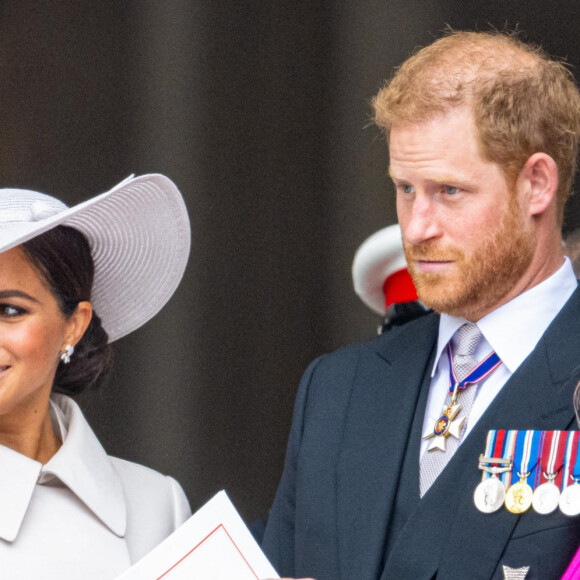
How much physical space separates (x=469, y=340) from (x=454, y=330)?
52 millimetres

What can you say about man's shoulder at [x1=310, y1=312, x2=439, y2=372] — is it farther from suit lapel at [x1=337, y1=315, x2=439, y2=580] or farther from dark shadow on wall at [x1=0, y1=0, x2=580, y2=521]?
dark shadow on wall at [x1=0, y1=0, x2=580, y2=521]

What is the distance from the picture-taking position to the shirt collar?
6.59 ft

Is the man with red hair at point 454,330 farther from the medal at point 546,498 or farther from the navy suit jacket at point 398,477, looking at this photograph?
the medal at point 546,498

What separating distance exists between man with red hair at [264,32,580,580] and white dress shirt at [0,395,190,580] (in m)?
0.27

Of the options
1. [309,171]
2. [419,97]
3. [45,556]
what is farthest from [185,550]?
[309,171]

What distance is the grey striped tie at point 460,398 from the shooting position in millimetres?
1960

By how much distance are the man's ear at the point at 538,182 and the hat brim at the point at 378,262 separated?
0.71 m

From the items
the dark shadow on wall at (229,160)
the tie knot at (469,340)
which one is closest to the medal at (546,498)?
the tie knot at (469,340)

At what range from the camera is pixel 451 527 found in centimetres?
185

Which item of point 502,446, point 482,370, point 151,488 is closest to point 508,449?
point 502,446

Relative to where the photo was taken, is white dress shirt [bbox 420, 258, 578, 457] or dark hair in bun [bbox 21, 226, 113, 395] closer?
white dress shirt [bbox 420, 258, 578, 457]

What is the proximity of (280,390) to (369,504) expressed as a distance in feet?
3.92

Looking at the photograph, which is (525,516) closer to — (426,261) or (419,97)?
(426,261)

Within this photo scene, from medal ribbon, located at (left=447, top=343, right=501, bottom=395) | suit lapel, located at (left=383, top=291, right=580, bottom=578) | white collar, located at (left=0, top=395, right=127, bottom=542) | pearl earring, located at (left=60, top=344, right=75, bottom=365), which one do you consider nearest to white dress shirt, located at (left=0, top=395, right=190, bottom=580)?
white collar, located at (left=0, top=395, right=127, bottom=542)
